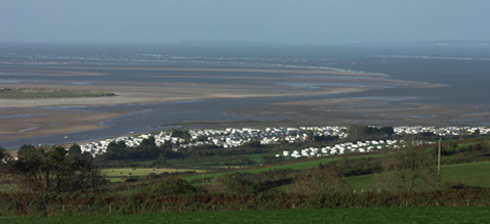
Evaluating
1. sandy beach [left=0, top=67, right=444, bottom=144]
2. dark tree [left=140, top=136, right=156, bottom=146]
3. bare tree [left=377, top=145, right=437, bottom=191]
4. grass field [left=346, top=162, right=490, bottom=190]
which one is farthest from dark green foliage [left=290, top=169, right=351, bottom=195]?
sandy beach [left=0, top=67, right=444, bottom=144]

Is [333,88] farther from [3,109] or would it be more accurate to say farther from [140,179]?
[140,179]

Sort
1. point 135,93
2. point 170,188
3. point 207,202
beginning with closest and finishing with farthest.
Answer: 1. point 207,202
2. point 170,188
3. point 135,93

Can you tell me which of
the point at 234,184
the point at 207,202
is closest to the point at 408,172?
the point at 234,184

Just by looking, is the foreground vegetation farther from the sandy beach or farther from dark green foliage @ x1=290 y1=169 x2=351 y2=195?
the sandy beach

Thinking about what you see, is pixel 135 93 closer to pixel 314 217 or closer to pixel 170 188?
pixel 170 188

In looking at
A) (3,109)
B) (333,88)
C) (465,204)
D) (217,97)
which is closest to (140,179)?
(465,204)
